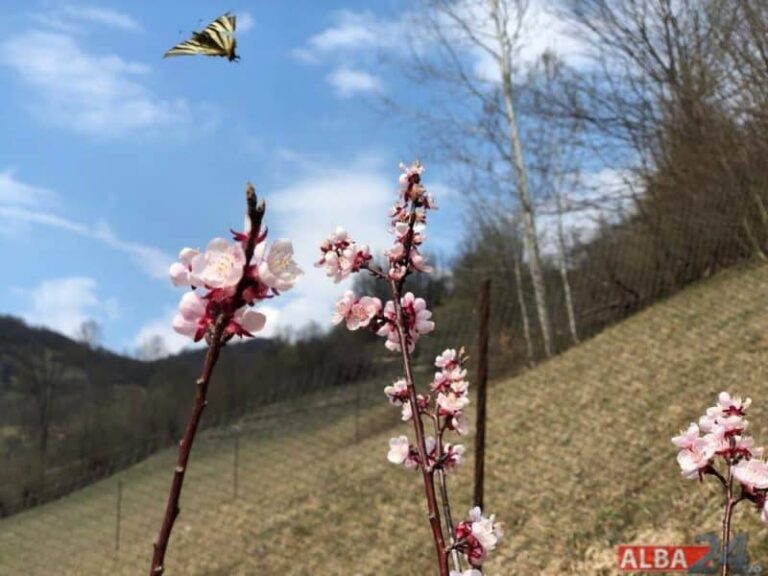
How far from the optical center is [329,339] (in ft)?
23.0

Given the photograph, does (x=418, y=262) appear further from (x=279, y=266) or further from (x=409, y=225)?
(x=279, y=266)

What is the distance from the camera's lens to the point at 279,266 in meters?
0.70

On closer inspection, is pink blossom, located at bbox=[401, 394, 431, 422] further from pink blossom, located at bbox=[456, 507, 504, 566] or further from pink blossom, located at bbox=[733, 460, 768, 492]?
pink blossom, located at bbox=[733, 460, 768, 492]

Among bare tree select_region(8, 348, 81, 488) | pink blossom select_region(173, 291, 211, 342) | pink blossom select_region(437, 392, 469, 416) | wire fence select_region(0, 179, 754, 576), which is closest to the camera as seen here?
pink blossom select_region(173, 291, 211, 342)

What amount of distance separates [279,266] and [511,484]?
539 cm

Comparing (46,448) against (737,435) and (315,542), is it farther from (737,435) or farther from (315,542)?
(737,435)

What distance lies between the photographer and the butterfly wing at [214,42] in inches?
23.8

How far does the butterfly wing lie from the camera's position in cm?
60

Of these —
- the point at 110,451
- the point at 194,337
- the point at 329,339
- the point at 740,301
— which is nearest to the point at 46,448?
the point at 110,451

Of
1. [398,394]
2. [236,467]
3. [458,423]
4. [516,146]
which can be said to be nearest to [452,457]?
[458,423]

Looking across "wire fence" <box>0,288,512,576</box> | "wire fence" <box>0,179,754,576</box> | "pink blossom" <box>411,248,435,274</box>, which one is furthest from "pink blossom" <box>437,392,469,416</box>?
"wire fence" <box>0,288,512,576</box>

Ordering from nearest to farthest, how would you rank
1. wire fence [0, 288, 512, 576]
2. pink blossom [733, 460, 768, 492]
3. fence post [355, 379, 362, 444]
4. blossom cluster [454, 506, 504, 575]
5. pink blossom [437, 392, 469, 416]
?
blossom cluster [454, 506, 504, 575] < pink blossom [733, 460, 768, 492] < pink blossom [437, 392, 469, 416] < wire fence [0, 288, 512, 576] < fence post [355, 379, 362, 444]

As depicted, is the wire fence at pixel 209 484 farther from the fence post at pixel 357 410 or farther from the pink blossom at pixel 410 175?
the pink blossom at pixel 410 175

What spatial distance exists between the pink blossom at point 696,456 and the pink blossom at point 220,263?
935 mm
